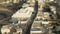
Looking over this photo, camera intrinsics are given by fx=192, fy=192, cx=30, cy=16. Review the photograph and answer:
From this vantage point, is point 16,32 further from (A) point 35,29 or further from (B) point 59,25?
(B) point 59,25

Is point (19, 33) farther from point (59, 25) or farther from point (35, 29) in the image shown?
point (59, 25)

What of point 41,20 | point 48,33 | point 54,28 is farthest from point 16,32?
point 41,20

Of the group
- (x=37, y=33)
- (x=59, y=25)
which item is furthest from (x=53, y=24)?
(x=37, y=33)

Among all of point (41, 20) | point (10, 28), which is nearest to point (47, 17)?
point (41, 20)

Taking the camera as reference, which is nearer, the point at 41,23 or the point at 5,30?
the point at 5,30

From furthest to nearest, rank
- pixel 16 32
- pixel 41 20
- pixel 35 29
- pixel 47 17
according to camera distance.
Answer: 1. pixel 47 17
2. pixel 41 20
3. pixel 35 29
4. pixel 16 32

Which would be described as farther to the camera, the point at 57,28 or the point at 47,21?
the point at 47,21

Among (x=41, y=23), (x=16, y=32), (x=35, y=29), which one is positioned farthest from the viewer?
(x=41, y=23)

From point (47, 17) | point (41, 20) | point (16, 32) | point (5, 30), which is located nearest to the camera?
point (5, 30)

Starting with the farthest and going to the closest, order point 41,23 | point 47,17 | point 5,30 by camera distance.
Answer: point 47,17 → point 41,23 → point 5,30
